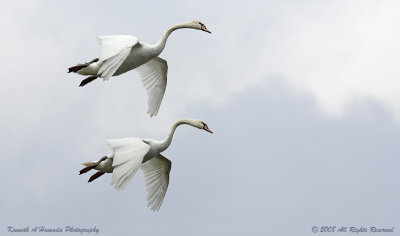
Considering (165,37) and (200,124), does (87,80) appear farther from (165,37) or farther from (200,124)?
(200,124)

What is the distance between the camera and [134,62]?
26.4m

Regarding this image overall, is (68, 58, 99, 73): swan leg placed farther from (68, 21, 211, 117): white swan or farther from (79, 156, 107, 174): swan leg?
(79, 156, 107, 174): swan leg

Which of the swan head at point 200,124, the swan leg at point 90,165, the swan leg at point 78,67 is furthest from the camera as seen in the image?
the swan head at point 200,124

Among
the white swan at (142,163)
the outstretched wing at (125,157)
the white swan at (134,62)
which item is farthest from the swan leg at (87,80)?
the outstretched wing at (125,157)

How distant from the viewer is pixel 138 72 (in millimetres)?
29375

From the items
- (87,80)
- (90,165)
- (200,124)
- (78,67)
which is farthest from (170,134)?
(78,67)

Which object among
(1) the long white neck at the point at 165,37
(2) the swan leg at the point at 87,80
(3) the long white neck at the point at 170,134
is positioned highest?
(1) the long white neck at the point at 165,37

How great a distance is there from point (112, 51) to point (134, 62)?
2.68 metres

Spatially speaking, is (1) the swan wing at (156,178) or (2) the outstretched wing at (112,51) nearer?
(2) the outstretched wing at (112,51)

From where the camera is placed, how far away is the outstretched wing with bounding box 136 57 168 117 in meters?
29.1

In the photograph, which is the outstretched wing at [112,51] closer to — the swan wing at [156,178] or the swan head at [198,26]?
the swan head at [198,26]

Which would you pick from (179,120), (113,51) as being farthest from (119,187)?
(179,120)

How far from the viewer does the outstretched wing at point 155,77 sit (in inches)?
1147

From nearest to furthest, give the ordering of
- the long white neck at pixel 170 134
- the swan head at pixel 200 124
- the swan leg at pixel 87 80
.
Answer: the long white neck at pixel 170 134, the swan leg at pixel 87 80, the swan head at pixel 200 124
